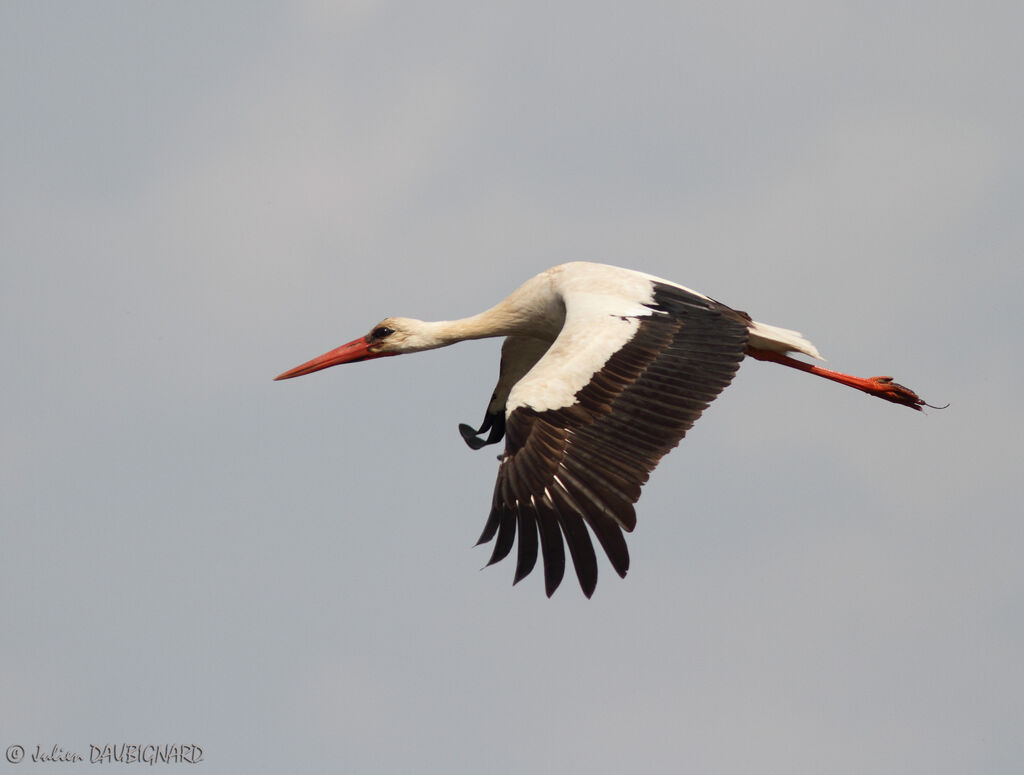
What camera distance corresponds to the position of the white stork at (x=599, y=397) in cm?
796

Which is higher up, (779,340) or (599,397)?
(779,340)

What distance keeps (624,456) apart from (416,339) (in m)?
3.61

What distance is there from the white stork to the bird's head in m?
1.06

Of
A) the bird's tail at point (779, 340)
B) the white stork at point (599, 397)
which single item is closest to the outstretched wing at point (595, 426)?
the white stork at point (599, 397)

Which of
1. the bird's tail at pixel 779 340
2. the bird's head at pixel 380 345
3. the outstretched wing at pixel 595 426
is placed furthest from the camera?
the bird's head at pixel 380 345

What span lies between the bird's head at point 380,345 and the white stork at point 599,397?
106cm

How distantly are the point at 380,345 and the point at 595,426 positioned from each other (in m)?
3.63

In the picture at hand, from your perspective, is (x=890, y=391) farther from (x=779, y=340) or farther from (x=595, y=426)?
(x=595, y=426)

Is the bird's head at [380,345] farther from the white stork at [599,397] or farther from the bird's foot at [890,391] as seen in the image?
the bird's foot at [890,391]

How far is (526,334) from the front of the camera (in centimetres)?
1095

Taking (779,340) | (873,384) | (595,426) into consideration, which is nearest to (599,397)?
(595,426)

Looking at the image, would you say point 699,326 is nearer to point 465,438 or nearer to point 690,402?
point 690,402

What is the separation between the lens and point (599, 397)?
8.54 meters

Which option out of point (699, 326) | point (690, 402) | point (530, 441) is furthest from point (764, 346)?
point (530, 441)
